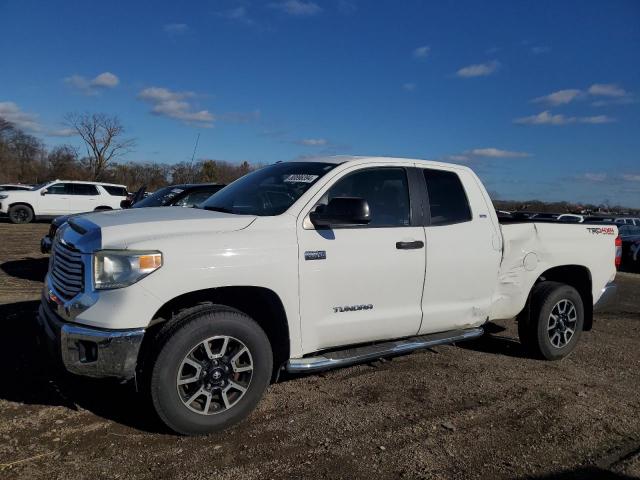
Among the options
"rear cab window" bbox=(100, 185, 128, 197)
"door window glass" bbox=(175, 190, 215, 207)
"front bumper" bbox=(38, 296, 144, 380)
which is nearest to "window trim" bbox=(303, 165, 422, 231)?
"front bumper" bbox=(38, 296, 144, 380)

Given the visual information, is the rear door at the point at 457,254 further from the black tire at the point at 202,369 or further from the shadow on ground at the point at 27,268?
the shadow on ground at the point at 27,268

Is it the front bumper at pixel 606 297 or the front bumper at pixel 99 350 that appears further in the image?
the front bumper at pixel 606 297

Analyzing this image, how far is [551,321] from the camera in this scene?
18.1 feet

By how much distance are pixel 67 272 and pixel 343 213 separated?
1.91 metres

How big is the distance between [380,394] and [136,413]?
1.93m

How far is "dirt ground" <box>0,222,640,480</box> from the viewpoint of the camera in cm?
322

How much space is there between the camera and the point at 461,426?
12.8ft

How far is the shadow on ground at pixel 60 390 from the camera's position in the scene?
3.83 metres

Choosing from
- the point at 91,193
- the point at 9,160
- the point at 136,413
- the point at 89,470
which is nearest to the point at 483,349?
the point at 136,413

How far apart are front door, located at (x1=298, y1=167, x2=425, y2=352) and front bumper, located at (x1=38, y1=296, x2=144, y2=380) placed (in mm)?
1194

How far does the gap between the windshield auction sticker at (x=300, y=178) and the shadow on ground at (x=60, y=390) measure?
1975 millimetres

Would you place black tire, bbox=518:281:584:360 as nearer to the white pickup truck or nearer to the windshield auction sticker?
the white pickup truck

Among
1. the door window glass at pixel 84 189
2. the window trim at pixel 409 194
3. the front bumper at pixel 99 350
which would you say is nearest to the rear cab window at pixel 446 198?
the window trim at pixel 409 194

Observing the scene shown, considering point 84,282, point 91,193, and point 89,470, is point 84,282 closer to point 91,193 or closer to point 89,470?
point 89,470
